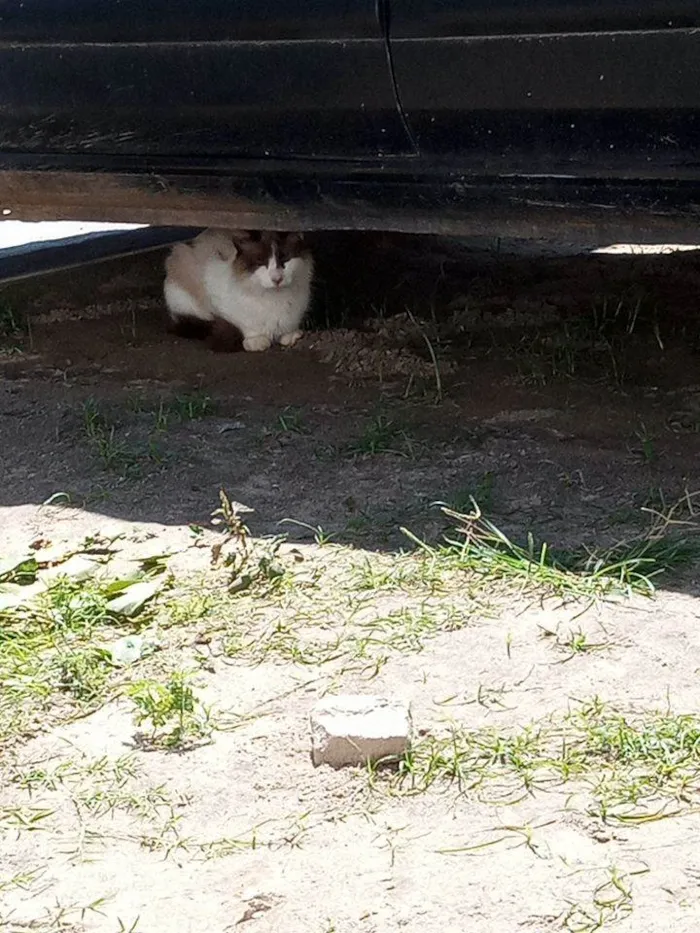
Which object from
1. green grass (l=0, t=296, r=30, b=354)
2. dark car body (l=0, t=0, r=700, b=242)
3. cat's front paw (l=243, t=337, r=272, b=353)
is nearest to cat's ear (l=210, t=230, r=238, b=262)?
cat's front paw (l=243, t=337, r=272, b=353)

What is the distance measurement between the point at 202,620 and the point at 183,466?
1.03m

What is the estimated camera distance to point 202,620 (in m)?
3.18

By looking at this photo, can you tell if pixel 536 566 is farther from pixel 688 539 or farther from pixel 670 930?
pixel 670 930

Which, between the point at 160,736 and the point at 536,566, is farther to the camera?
the point at 536,566

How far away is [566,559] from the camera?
3291mm

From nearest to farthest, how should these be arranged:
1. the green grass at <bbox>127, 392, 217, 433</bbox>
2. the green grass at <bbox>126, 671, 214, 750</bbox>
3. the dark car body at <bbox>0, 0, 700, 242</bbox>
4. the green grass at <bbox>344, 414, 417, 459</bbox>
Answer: the green grass at <bbox>126, 671, 214, 750</bbox> → the dark car body at <bbox>0, 0, 700, 242</bbox> → the green grass at <bbox>344, 414, 417, 459</bbox> → the green grass at <bbox>127, 392, 217, 433</bbox>

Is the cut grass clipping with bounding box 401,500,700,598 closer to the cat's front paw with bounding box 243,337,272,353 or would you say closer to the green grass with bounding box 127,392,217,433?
the green grass with bounding box 127,392,217,433

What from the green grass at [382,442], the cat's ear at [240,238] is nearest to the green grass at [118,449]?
the green grass at [382,442]

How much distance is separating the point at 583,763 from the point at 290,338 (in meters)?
3.28

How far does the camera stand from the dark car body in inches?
139

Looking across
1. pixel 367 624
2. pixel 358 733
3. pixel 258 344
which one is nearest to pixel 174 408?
pixel 258 344

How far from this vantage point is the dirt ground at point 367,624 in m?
2.27

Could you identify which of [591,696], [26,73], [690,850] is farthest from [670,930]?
[26,73]

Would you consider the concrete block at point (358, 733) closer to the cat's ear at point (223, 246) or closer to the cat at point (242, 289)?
the cat at point (242, 289)
